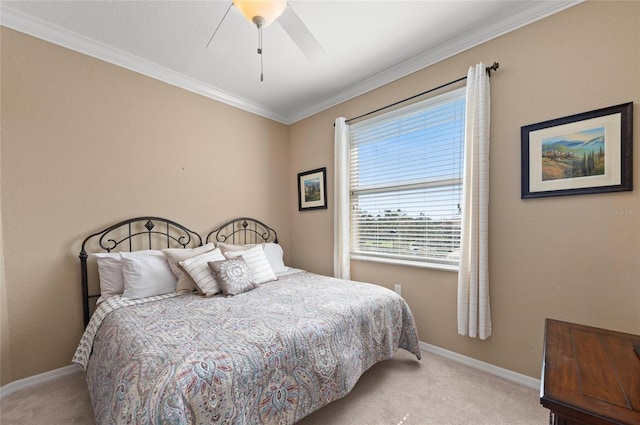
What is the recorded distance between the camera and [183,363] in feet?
3.63

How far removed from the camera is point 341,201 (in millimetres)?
3055

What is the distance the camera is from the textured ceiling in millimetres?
1870

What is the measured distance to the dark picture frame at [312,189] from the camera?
3.37 meters

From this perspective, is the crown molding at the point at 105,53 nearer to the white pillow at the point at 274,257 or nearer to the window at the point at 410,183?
the window at the point at 410,183

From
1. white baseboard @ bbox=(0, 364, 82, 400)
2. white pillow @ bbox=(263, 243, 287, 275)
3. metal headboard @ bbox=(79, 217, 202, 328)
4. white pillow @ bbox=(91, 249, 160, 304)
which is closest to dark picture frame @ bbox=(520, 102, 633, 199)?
white pillow @ bbox=(263, 243, 287, 275)

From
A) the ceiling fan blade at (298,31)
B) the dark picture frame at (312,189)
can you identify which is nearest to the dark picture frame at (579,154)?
the ceiling fan blade at (298,31)

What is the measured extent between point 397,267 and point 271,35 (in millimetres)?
2412

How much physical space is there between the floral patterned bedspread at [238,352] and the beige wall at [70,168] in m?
0.55

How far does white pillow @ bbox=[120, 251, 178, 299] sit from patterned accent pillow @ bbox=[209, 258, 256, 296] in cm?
41

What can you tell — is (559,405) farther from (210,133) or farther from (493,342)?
(210,133)

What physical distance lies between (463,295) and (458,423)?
Result: 2.89ft

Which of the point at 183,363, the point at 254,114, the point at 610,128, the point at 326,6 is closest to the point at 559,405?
the point at 183,363

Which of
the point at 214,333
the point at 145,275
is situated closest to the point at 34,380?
the point at 145,275

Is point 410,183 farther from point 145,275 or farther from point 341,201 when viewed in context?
point 145,275
